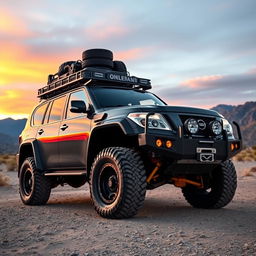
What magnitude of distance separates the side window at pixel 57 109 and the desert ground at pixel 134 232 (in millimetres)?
1857

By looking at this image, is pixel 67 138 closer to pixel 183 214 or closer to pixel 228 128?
pixel 183 214

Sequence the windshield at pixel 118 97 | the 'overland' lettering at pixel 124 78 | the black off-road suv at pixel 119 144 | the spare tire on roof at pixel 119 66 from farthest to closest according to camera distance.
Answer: the spare tire on roof at pixel 119 66
the 'overland' lettering at pixel 124 78
the windshield at pixel 118 97
the black off-road suv at pixel 119 144

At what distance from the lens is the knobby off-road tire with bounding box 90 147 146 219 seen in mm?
5363

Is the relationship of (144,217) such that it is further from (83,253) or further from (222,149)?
(83,253)

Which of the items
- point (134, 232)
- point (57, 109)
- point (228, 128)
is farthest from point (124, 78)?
point (134, 232)

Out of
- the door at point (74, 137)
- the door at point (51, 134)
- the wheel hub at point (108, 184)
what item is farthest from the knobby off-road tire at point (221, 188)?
the door at point (51, 134)

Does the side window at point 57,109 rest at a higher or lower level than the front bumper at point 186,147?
higher

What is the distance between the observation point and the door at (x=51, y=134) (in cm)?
754

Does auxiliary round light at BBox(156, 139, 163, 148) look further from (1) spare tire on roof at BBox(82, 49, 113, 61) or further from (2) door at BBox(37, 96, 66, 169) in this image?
(1) spare tire on roof at BBox(82, 49, 113, 61)

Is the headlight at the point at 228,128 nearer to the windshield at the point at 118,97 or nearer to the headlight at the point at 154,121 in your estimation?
the headlight at the point at 154,121

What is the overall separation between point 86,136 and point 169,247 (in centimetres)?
289

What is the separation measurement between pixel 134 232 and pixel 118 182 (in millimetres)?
1001

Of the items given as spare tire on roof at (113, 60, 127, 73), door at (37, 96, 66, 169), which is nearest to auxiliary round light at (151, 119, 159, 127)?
door at (37, 96, 66, 169)

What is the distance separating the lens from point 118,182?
554 cm
